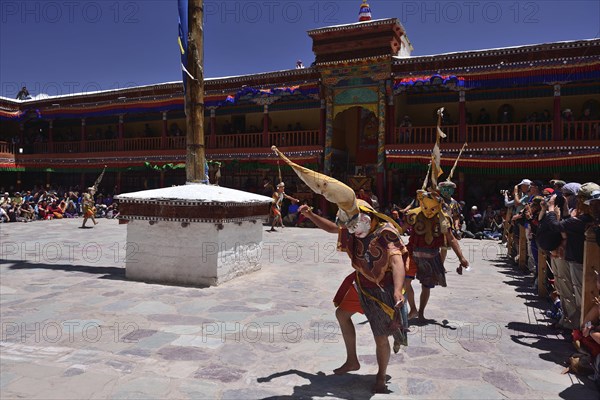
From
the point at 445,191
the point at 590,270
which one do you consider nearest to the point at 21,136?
the point at 445,191

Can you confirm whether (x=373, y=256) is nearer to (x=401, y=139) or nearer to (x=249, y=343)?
(x=249, y=343)

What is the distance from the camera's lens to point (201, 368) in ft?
12.1

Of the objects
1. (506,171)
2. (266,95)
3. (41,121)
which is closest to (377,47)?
(266,95)

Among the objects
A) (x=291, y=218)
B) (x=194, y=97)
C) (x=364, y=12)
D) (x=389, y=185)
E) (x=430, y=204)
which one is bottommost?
(x=291, y=218)

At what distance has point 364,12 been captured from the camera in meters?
20.4

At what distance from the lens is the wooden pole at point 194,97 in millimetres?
8125

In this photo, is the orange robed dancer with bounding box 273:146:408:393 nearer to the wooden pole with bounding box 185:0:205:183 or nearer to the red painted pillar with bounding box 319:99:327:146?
the wooden pole with bounding box 185:0:205:183

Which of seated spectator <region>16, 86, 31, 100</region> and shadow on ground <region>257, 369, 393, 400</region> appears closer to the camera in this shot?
shadow on ground <region>257, 369, 393, 400</region>

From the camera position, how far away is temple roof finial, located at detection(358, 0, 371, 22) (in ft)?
66.3

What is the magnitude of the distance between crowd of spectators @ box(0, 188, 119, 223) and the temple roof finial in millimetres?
13848

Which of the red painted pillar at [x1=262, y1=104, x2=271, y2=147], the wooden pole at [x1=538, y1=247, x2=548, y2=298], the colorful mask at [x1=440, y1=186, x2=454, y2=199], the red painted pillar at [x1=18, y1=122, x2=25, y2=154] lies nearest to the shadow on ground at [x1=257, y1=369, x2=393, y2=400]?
the colorful mask at [x1=440, y1=186, x2=454, y2=199]

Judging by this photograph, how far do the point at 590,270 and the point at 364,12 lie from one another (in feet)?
61.8

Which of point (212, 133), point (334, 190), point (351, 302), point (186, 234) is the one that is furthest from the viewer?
point (212, 133)

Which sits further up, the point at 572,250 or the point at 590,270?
the point at 572,250
